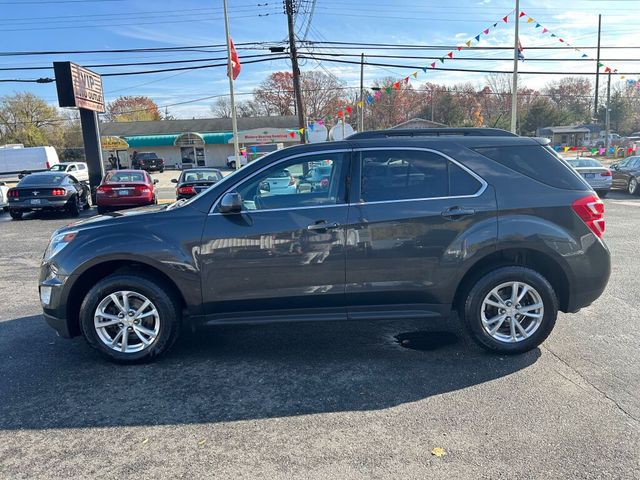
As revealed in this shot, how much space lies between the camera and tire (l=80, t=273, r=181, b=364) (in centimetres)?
389

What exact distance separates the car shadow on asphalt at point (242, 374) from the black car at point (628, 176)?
56.1ft

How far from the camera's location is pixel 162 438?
2.96 m

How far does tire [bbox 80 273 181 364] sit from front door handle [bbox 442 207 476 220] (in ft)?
7.87

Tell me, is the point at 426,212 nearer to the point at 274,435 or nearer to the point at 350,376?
the point at 350,376

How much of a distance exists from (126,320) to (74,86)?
16090 mm

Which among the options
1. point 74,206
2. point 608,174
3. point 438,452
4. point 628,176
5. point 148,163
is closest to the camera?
point 438,452

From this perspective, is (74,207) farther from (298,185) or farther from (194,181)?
(298,185)

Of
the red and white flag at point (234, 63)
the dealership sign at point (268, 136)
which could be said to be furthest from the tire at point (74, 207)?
the dealership sign at point (268, 136)

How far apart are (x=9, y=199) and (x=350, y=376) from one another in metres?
14.1

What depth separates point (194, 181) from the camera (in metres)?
14.9

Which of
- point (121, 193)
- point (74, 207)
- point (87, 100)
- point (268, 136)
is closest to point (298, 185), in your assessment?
point (121, 193)

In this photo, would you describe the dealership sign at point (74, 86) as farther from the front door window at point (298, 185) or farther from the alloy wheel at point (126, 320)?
the front door window at point (298, 185)

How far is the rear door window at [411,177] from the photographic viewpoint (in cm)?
394

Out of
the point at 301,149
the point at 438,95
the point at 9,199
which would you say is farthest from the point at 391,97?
the point at 301,149
